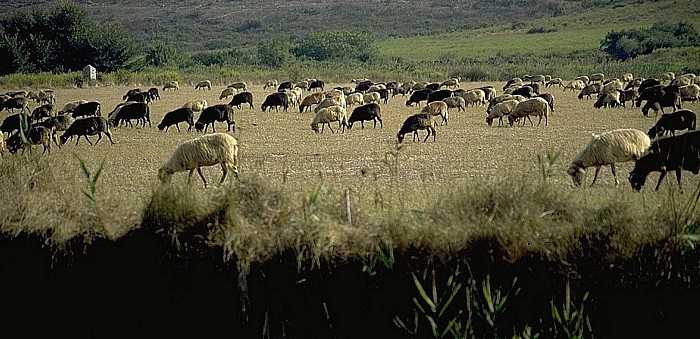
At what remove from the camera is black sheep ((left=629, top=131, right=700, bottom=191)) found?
1039cm

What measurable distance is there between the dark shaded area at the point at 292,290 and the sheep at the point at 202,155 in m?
4.86

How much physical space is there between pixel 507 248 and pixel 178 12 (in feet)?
547

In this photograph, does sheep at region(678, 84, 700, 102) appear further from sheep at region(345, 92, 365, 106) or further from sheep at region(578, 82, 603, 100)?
sheep at region(345, 92, 365, 106)

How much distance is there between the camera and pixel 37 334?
23.3ft

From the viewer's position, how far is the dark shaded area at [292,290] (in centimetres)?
617

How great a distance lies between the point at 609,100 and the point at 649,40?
161ft

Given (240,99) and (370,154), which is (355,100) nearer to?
(240,99)

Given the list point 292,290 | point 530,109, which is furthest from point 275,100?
point 292,290

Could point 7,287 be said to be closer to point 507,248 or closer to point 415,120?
point 507,248

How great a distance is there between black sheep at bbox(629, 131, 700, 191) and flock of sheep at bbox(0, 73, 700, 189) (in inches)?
1.2

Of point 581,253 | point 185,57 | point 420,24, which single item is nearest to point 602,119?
point 581,253

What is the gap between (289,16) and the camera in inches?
6196

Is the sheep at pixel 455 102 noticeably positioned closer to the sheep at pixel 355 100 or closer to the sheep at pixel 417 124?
the sheep at pixel 355 100

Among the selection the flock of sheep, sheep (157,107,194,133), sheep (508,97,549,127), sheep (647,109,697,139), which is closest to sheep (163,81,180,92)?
the flock of sheep
